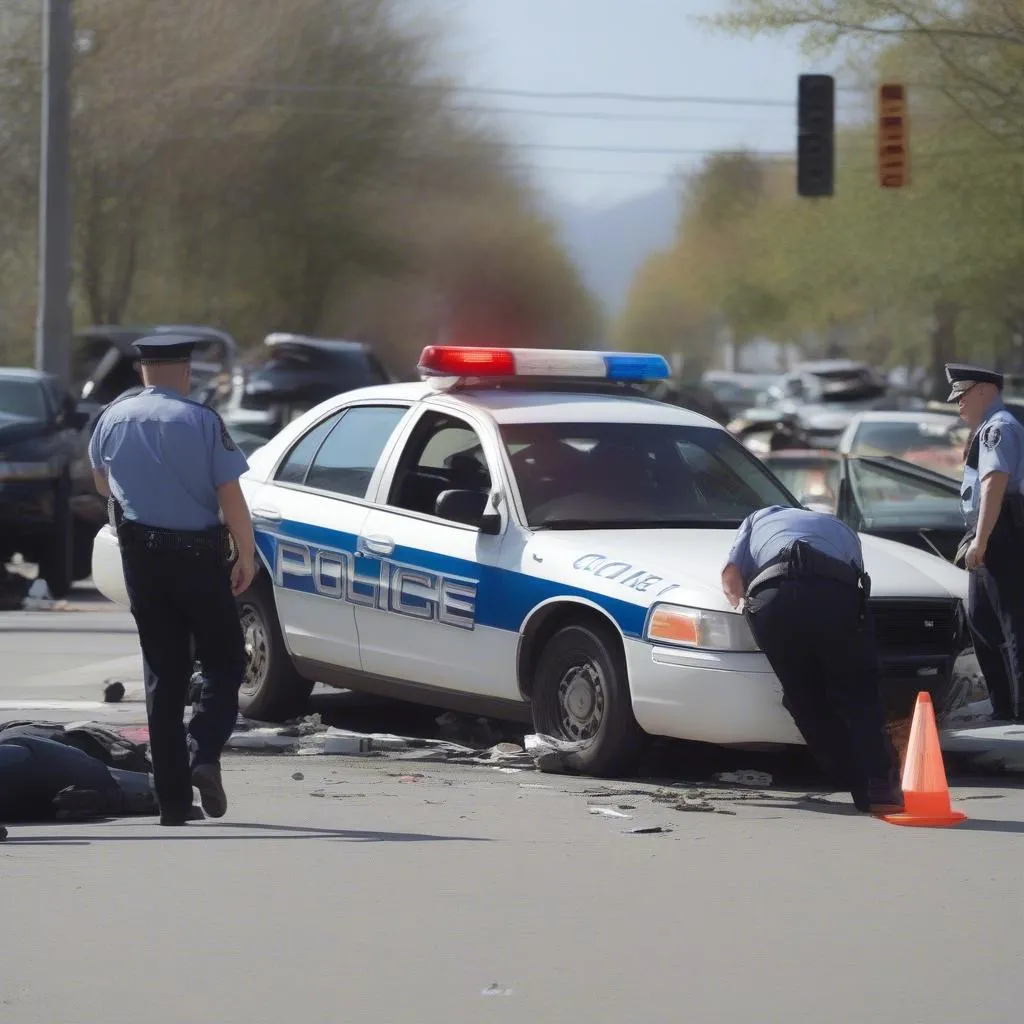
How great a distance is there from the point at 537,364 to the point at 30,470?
7.54 meters


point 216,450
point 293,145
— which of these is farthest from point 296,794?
point 293,145

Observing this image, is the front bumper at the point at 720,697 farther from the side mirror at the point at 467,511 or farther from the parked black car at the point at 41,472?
the parked black car at the point at 41,472

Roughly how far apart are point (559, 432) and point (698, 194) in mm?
81839

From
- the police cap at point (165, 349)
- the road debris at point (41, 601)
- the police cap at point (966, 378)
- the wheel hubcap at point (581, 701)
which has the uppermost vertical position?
the police cap at point (165, 349)

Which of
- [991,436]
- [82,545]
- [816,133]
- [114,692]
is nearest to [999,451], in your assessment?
[991,436]

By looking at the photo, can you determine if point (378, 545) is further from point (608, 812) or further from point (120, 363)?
point (120, 363)

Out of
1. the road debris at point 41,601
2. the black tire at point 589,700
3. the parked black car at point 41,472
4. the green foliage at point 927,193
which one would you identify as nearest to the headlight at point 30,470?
the parked black car at point 41,472

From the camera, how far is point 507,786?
330 inches

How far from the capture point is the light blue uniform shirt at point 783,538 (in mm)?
7812

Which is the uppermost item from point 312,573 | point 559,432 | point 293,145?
point 293,145

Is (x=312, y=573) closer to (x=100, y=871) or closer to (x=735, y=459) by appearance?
(x=735, y=459)

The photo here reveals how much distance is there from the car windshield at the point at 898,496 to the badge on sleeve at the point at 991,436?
2466 millimetres

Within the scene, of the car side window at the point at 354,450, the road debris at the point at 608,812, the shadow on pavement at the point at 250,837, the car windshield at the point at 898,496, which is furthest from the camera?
the car windshield at the point at 898,496

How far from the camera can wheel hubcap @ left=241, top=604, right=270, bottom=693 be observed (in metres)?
9.99
